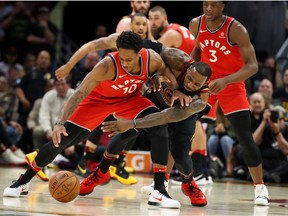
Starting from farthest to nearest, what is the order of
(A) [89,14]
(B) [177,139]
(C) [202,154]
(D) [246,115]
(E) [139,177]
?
(A) [89,14] < (E) [139,177] < (C) [202,154] < (D) [246,115] < (B) [177,139]

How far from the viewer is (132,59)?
6172 mm

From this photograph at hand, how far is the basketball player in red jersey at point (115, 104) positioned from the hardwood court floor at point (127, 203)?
26 centimetres

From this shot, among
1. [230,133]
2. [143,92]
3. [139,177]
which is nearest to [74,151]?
[139,177]

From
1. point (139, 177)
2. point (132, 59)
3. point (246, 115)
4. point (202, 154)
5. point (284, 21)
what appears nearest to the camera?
point (132, 59)

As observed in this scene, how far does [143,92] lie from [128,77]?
1.08 meters

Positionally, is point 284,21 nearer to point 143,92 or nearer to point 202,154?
point 202,154

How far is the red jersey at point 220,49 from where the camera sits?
23.3 feet

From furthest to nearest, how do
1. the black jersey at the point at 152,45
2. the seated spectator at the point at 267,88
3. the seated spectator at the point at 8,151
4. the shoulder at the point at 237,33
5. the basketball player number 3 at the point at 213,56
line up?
the seated spectator at the point at 8,151 → the seated spectator at the point at 267,88 → the black jersey at the point at 152,45 → the basketball player number 3 at the point at 213,56 → the shoulder at the point at 237,33

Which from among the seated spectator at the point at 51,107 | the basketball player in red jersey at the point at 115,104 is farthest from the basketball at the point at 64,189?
the seated spectator at the point at 51,107

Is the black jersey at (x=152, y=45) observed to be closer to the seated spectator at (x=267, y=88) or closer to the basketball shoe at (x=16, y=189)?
the basketball shoe at (x=16, y=189)

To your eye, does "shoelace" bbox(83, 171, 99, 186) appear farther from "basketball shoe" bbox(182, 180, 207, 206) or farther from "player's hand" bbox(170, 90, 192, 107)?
"player's hand" bbox(170, 90, 192, 107)

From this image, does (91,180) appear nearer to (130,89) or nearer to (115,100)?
(115,100)

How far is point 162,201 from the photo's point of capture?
20.7ft

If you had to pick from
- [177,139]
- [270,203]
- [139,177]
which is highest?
[177,139]
